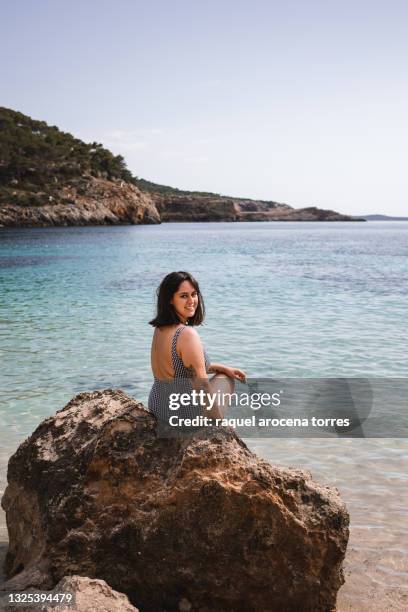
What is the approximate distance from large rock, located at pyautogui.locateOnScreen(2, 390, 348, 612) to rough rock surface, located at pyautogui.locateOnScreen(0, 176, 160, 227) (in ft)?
236

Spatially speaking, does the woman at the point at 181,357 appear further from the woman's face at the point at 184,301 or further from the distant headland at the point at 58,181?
the distant headland at the point at 58,181

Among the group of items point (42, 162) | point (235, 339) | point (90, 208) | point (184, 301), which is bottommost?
point (235, 339)

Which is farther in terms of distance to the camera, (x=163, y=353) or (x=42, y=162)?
A: (x=42, y=162)

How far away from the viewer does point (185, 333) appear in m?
3.95

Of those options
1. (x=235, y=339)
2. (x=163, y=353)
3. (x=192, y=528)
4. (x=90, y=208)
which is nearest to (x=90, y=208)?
(x=90, y=208)

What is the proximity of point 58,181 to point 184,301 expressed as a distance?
8737 cm

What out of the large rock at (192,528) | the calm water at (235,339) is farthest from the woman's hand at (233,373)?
the calm water at (235,339)

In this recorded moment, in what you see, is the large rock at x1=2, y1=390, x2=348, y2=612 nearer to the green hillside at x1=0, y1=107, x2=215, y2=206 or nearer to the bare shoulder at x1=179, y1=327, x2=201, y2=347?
the bare shoulder at x1=179, y1=327, x2=201, y2=347

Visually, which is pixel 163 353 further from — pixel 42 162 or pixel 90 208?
pixel 42 162

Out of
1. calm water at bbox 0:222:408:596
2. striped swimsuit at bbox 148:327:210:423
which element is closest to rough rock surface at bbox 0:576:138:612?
striped swimsuit at bbox 148:327:210:423

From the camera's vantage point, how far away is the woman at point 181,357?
3.90 m

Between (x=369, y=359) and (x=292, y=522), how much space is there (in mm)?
7288

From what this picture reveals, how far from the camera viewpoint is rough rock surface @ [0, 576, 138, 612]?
2.93 m

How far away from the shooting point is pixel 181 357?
395cm
